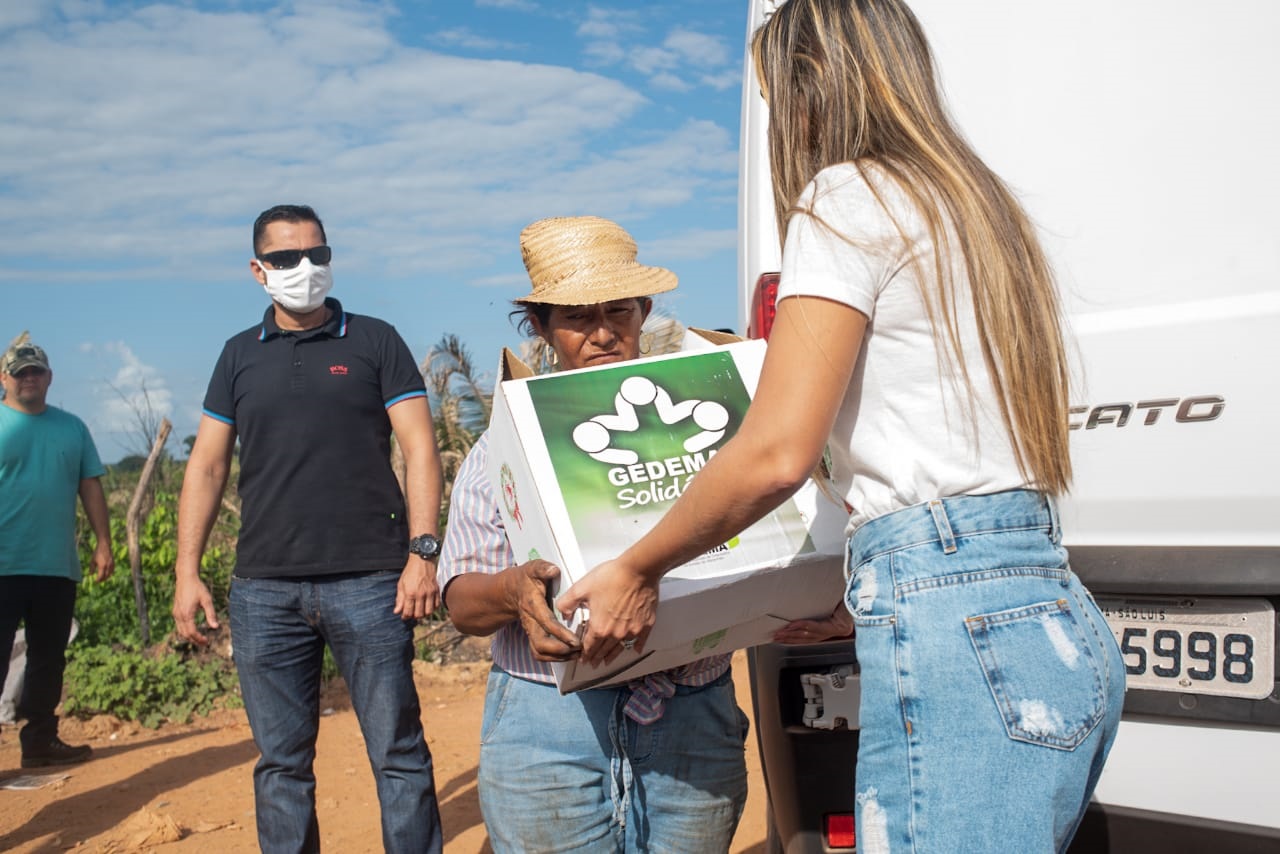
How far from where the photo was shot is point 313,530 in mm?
4000

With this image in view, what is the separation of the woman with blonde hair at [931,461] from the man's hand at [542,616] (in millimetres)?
311

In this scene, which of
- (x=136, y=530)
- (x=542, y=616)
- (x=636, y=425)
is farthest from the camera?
(x=136, y=530)

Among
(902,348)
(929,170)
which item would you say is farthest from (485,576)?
(929,170)

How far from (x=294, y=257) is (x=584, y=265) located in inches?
85.9

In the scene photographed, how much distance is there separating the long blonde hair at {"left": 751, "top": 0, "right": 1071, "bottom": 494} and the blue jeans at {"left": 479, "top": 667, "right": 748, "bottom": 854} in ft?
3.24

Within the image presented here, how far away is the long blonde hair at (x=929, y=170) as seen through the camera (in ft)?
5.17

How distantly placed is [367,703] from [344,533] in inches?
22.8

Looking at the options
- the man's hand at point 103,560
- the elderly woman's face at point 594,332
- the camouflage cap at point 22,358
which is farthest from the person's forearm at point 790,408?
the man's hand at point 103,560

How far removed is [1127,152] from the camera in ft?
7.93

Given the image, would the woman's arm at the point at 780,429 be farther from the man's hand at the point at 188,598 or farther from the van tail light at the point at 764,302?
the man's hand at the point at 188,598

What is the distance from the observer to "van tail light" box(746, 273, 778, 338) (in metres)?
2.78

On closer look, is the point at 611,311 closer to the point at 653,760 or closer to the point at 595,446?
the point at 595,446

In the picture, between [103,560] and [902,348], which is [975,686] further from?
[103,560]

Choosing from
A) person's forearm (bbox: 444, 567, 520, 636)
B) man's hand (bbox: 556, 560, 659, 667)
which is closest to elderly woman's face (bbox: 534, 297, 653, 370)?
person's forearm (bbox: 444, 567, 520, 636)
